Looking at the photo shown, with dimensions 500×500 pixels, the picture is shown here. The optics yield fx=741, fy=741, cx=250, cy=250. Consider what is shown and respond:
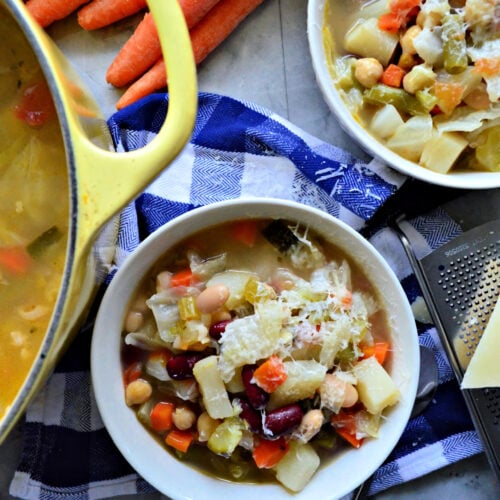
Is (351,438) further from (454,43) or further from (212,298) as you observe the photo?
(454,43)

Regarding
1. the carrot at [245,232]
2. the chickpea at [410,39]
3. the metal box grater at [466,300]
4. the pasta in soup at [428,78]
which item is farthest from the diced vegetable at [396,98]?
the carrot at [245,232]

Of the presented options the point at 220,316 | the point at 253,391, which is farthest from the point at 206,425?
the point at 220,316

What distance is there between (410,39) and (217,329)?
0.93m

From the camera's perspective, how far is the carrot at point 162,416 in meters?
1.84

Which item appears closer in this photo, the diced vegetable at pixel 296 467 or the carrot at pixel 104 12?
the diced vegetable at pixel 296 467

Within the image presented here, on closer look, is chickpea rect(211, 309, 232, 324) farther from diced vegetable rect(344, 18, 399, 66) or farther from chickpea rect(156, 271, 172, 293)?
diced vegetable rect(344, 18, 399, 66)

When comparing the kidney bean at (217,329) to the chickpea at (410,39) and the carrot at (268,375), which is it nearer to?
the carrot at (268,375)

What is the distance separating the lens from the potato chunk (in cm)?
183

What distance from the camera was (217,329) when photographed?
5.78 feet

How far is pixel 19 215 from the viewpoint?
1629mm

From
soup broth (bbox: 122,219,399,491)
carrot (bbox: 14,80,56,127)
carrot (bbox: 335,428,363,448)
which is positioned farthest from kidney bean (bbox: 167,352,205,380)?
carrot (bbox: 14,80,56,127)

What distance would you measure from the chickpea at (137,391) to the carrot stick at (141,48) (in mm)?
845

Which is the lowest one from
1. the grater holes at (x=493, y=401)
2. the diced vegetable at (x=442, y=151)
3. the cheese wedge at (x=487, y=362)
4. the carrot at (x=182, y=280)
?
the grater holes at (x=493, y=401)

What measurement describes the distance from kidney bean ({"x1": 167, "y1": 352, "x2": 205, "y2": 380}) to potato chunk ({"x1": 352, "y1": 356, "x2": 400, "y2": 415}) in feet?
Result: 1.33
